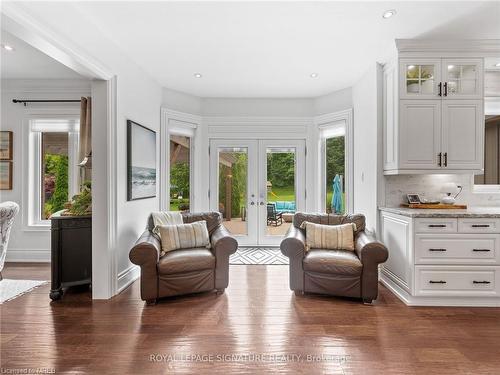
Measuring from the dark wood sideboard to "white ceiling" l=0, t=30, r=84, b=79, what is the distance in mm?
1899

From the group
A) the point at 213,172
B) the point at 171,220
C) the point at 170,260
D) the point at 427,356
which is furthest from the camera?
the point at 213,172

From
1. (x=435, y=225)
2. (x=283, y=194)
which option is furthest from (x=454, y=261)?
(x=283, y=194)

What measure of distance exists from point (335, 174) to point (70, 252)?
154 inches

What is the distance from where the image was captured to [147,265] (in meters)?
2.95

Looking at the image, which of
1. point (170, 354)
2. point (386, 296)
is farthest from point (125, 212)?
point (386, 296)

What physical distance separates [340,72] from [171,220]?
2.98 metres

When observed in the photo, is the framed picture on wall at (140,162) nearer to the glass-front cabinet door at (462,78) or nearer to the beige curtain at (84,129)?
the beige curtain at (84,129)

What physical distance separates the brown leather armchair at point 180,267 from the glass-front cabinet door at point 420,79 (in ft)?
8.45

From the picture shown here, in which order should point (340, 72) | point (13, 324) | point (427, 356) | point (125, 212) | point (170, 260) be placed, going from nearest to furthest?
point (427, 356) < point (13, 324) < point (170, 260) < point (125, 212) < point (340, 72)

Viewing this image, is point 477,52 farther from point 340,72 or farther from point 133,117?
point 133,117

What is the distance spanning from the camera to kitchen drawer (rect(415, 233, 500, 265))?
112 inches

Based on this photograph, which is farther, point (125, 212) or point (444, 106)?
point (125, 212)

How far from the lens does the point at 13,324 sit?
255cm

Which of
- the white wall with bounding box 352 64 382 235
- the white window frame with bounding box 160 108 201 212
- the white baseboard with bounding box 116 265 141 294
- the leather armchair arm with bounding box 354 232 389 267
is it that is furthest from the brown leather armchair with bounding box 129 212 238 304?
the white wall with bounding box 352 64 382 235
